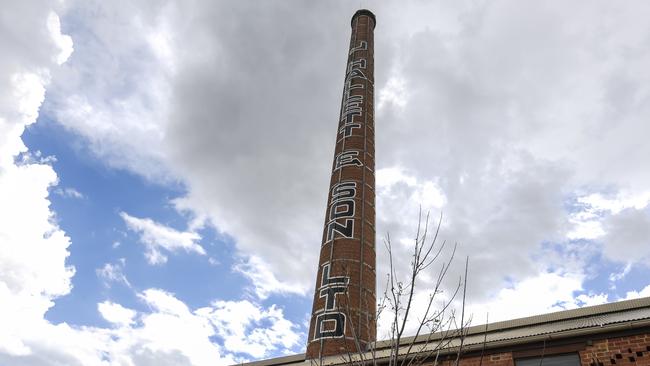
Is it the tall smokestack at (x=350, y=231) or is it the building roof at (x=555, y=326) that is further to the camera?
the tall smokestack at (x=350, y=231)

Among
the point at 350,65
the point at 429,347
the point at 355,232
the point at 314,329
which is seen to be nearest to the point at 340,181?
the point at 355,232

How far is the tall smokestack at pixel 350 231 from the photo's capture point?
59.6 feet

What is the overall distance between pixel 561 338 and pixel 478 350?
1.91 m

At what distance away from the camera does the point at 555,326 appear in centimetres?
1175

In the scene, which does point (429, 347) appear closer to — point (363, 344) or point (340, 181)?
point (363, 344)

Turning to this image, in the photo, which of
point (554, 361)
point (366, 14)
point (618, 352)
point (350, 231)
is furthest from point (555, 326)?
point (366, 14)

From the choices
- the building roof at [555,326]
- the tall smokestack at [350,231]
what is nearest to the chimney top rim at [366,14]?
the tall smokestack at [350,231]

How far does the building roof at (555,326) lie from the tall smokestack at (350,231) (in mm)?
3406

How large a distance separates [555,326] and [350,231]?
10.8 meters

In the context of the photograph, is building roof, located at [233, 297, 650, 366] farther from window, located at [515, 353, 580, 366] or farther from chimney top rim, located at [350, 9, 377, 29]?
chimney top rim, located at [350, 9, 377, 29]

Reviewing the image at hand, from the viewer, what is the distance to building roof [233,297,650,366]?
9.98m

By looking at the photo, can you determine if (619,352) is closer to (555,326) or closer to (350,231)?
(555,326)

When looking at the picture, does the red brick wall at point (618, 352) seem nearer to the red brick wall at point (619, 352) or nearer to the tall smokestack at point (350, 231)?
the red brick wall at point (619, 352)

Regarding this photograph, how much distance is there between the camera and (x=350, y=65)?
30328 millimetres
